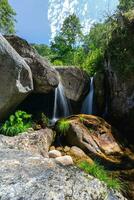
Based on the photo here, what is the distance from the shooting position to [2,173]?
5.60m

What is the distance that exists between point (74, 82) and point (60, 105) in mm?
1566

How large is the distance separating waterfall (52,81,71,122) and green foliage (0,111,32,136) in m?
3.13

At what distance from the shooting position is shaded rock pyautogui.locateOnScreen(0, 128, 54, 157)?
9.75 m

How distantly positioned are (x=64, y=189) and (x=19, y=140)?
5352mm

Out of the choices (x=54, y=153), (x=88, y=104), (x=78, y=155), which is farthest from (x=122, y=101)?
(x=54, y=153)

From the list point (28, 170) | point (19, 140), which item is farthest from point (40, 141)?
point (28, 170)

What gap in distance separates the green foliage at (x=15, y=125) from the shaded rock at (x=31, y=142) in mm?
626

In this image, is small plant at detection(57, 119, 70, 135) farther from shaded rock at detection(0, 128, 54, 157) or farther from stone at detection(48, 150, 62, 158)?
stone at detection(48, 150, 62, 158)

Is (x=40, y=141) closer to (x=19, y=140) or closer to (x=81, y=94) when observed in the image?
(x=19, y=140)

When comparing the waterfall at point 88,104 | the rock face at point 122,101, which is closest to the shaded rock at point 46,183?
the rock face at point 122,101

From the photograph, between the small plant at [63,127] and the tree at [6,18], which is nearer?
the small plant at [63,127]

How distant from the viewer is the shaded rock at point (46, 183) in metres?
4.95

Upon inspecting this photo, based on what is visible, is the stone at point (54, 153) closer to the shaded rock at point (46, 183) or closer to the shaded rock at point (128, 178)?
the shaded rock at point (128, 178)

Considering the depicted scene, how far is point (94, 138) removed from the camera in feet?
39.8
